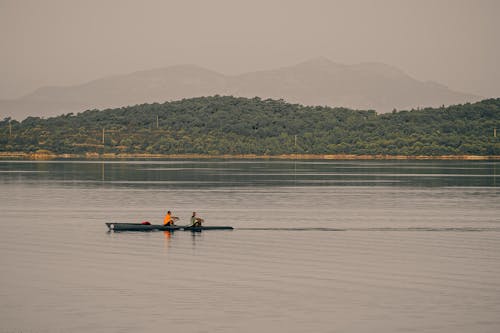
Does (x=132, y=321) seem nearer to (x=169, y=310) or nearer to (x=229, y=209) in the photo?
(x=169, y=310)

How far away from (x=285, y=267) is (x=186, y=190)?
2291 inches

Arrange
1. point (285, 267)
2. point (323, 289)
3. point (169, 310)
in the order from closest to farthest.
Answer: point (169, 310)
point (323, 289)
point (285, 267)

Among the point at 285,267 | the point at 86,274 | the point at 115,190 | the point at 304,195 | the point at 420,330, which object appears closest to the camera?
the point at 420,330

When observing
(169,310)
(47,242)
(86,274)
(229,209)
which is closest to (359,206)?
(229,209)

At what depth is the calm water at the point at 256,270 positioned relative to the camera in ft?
85.0

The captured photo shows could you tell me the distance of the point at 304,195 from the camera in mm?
86312

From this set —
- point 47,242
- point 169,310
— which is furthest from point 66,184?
point 169,310

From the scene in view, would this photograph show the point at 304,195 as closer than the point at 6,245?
No

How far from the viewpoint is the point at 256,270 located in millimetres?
34875

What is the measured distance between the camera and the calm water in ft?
85.0

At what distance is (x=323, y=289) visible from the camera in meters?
30.5

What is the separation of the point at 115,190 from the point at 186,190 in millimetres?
7550

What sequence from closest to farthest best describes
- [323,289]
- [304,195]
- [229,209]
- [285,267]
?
[323,289], [285,267], [229,209], [304,195]

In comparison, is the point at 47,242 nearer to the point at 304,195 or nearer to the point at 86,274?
the point at 86,274
